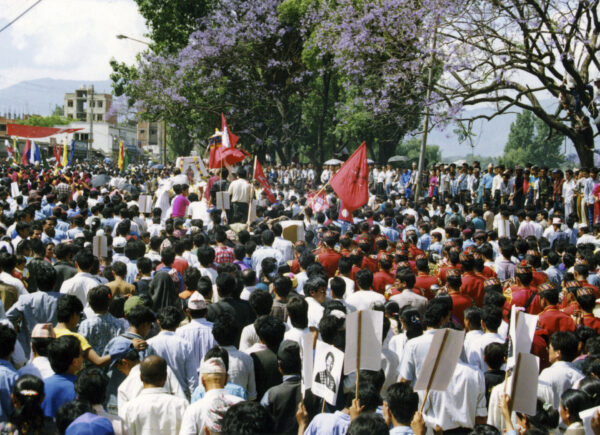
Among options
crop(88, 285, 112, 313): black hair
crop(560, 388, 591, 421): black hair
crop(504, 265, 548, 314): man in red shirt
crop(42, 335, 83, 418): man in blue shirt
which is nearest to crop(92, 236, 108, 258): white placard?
crop(88, 285, 112, 313): black hair

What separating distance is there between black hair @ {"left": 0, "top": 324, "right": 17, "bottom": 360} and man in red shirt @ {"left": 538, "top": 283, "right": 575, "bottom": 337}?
5067 mm

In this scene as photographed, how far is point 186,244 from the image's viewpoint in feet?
30.5

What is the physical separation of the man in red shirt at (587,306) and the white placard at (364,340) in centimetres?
349

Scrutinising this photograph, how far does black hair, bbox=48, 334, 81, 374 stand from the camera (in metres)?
4.69

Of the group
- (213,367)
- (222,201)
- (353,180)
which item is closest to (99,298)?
(213,367)

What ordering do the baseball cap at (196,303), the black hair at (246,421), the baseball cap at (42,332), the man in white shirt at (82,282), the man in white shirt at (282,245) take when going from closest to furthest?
the black hair at (246,421) < the baseball cap at (42,332) < the baseball cap at (196,303) < the man in white shirt at (82,282) < the man in white shirt at (282,245)

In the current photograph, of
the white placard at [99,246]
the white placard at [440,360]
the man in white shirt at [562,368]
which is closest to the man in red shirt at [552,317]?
the man in white shirt at [562,368]

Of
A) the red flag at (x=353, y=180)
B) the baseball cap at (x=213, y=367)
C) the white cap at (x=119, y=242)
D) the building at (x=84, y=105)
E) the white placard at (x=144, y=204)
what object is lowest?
the baseball cap at (x=213, y=367)

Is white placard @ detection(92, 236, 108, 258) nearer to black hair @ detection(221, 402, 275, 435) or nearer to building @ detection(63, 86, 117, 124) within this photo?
black hair @ detection(221, 402, 275, 435)

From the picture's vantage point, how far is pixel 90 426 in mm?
3789

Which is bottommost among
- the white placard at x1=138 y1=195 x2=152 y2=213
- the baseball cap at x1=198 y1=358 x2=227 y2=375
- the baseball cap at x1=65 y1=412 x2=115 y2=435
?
the baseball cap at x1=65 y1=412 x2=115 y2=435

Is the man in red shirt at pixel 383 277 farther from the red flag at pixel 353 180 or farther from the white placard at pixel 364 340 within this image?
the white placard at pixel 364 340

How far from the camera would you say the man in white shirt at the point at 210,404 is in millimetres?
4184

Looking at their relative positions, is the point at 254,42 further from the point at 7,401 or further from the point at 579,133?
the point at 7,401
